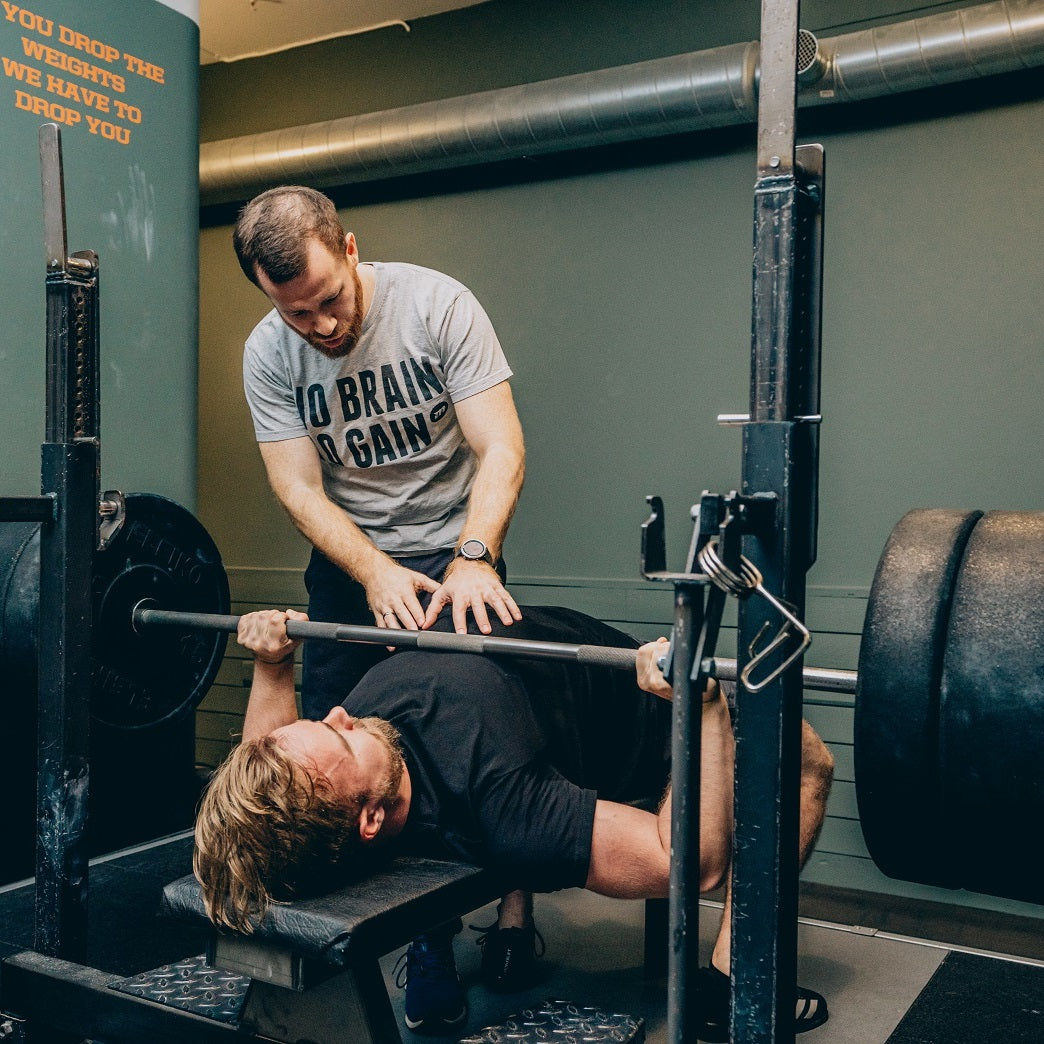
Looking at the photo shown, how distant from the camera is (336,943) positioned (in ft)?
4.58

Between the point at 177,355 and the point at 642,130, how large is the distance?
1.47m

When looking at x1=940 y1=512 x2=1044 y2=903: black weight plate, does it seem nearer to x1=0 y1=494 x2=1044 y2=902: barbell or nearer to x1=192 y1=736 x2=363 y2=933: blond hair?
x1=0 y1=494 x2=1044 y2=902: barbell

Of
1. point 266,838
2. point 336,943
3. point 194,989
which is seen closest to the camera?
point 336,943

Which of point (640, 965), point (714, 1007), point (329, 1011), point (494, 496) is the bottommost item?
point (640, 965)

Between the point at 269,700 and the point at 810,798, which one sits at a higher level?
the point at 269,700

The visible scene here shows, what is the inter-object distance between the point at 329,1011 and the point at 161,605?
3.48 feet

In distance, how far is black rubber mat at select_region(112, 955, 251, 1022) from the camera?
1725mm

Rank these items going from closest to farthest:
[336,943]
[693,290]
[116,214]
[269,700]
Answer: [336,943] → [269,700] → [116,214] → [693,290]

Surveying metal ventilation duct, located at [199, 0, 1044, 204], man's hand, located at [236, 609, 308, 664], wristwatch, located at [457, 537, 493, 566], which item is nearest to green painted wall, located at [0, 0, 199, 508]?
metal ventilation duct, located at [199, 0, 1044, 204]

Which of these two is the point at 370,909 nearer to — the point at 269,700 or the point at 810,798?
the point at 269,700

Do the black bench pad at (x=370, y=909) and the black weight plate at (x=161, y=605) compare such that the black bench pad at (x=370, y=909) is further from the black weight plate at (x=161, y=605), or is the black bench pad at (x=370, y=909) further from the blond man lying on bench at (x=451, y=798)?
the black weight plate at (x=161, y=605)

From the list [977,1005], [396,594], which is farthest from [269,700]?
[977,1005]

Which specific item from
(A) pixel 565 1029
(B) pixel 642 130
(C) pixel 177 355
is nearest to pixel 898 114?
(B) pixel 642 130

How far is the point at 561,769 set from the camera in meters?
1.83
